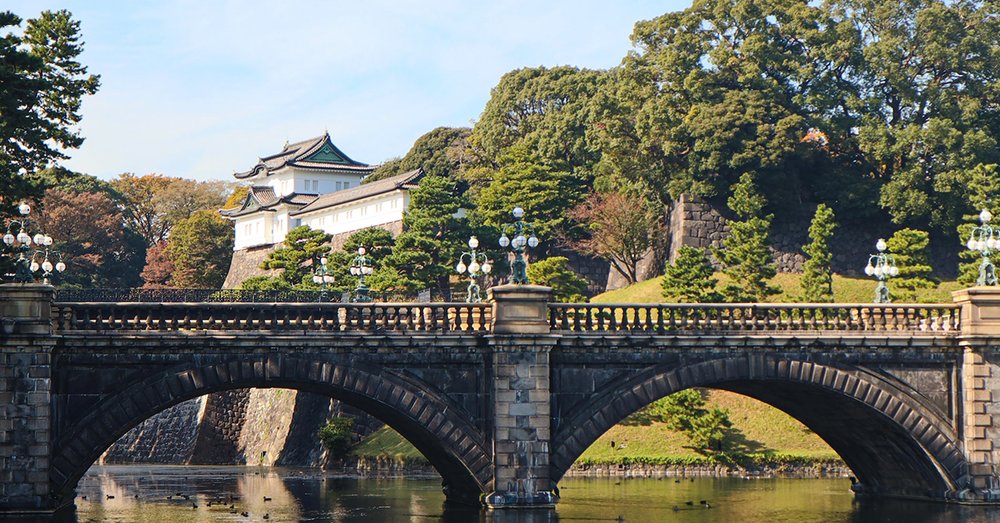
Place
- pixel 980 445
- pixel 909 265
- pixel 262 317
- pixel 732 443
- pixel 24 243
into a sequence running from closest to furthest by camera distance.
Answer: pixel 262 317, pixel 980 445, pixel 24 243, pixel 732 443, pixel 909 265

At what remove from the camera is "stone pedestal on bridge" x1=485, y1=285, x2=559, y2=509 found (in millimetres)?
40531

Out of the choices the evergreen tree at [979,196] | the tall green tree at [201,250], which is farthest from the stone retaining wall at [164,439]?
the evergreen tree at [979,196]

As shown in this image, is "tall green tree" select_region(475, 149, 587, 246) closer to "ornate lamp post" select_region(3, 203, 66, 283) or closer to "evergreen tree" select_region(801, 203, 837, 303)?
"evergreen tree" select_region(801, 203, 837, 303)

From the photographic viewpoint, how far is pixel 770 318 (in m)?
43.1

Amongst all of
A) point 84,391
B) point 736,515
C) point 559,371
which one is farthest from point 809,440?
point 84,391

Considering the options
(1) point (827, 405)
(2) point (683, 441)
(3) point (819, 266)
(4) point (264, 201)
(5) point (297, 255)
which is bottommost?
(2) point (683, 441)

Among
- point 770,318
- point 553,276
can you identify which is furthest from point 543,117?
point 770,318

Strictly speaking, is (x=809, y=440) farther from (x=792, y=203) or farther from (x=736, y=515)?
(x=792, y=203)

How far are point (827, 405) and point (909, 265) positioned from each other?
28.3 meters

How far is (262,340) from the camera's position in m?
39.8

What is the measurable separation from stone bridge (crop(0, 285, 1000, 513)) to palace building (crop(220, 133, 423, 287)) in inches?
2096

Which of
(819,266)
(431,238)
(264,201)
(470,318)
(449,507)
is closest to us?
(470,318)

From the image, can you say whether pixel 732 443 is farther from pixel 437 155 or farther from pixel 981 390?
pixel 437 155

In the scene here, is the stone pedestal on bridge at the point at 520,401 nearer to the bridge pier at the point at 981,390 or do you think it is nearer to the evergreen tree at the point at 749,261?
the bridge pier at the point at 981,390
